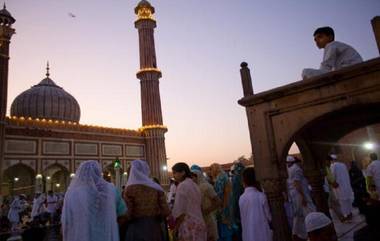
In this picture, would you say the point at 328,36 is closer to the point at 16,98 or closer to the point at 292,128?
the point at 292,128

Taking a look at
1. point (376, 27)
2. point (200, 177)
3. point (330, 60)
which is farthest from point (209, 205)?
point (376, 27)

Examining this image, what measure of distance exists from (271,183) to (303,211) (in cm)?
184

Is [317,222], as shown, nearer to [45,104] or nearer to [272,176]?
[272,176]

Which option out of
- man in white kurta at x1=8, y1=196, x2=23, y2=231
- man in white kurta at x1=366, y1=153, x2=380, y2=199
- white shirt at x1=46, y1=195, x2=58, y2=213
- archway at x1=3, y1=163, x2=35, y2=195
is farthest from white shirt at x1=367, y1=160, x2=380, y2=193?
archway at x1=3, y1=163, x2=35, y2=195

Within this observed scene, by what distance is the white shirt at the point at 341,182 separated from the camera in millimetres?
6051

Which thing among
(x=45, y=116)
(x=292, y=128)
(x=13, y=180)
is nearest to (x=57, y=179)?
(x=13, y=180)

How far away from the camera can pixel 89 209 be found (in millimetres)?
2594

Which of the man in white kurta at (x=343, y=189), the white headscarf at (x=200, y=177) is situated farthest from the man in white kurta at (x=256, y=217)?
the man in white kurta at (x=343, y=189)

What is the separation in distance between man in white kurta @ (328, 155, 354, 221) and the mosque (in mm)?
10806

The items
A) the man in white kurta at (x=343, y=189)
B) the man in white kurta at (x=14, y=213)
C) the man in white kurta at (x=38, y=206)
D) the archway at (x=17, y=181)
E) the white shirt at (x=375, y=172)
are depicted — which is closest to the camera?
the white shirt at (x=375, y=172)

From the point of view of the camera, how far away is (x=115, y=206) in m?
2.81

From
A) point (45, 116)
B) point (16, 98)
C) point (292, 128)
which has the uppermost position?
point (16, 98)

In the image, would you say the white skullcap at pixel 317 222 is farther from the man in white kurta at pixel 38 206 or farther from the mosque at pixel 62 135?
the mosque at pixel 62 135

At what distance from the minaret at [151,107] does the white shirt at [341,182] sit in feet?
43.1
